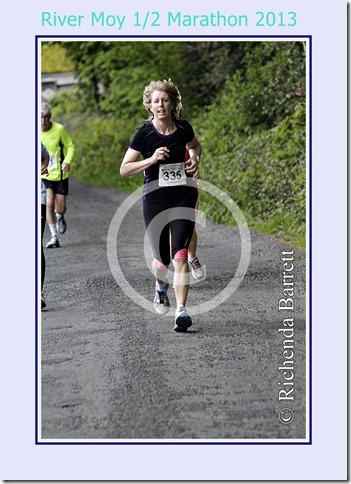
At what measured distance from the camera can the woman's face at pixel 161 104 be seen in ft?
25.5

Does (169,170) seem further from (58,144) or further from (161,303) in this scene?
(58,144)

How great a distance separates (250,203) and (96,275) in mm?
5118

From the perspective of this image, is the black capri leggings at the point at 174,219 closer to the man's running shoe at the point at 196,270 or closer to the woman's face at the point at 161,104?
the woman's face at the point at 161,104

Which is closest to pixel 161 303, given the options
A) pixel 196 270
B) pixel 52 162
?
pixel 196 270

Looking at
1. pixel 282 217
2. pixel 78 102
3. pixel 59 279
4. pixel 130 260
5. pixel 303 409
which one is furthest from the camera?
pixel 78 102

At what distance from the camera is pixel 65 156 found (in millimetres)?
13375

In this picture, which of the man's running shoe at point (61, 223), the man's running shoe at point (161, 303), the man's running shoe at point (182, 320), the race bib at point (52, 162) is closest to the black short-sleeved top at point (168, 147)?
the man's running shoe at point (182, 320)

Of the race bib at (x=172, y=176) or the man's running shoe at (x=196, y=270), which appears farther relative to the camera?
the man's running shoe at (x=196, y=270)

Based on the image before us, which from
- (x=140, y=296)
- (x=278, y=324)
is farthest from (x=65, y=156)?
(x=278, y=324)

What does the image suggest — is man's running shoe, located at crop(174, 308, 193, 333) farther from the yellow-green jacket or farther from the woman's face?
the yellow-green jacket

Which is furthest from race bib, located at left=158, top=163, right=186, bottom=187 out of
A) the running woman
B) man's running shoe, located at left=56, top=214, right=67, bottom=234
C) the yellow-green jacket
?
man's running shoe, located at left=56, top=214, right=67, bottom=234

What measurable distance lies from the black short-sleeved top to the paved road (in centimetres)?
103

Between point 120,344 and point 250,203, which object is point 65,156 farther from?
point 120,344

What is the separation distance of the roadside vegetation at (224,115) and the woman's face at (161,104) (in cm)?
519
